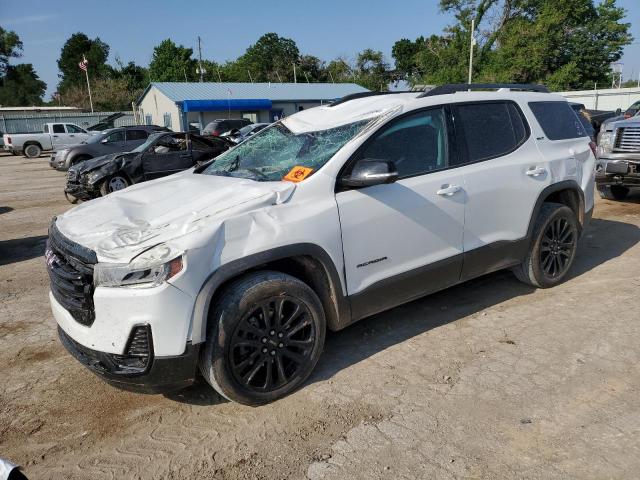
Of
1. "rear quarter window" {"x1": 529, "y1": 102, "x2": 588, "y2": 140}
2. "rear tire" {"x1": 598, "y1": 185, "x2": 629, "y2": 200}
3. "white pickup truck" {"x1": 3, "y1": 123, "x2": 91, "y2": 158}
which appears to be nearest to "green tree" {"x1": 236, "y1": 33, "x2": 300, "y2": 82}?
"white pickup truck" {"x1": 3, "y1": 123, "x2": 91, "y2": 158}

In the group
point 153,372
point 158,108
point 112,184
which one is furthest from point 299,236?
point 158,108

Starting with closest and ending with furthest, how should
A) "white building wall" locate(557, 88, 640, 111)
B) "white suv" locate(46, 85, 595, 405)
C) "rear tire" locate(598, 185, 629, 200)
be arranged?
"white suv" locate(46, 85, 595, 405), "rear tire" locate(598, 185, 629, 200), "white building wall" locate(557, 88, 640, 111)

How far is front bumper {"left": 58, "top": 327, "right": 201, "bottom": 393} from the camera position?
274 centimetres

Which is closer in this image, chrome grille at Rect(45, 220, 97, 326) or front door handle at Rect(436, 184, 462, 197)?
chrome grille at Rect(45, 220, 97, 326)

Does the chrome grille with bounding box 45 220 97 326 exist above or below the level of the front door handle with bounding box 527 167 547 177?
below

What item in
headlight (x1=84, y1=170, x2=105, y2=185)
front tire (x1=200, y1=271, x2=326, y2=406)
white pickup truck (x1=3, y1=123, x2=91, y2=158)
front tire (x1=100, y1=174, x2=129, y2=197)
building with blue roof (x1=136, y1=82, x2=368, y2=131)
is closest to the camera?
front tire (x1=200, y1=271, x2=326, y2=406)

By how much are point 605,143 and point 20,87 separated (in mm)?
84934

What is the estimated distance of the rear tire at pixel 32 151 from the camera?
2658 centimetres

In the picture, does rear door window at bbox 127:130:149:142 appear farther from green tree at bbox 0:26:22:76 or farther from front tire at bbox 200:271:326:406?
green tree at bbox 0:26:22:76

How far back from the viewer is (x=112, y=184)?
34.4 ft

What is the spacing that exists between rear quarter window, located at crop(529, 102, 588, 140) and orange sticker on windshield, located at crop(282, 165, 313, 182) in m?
2.47

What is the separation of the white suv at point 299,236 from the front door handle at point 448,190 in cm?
1

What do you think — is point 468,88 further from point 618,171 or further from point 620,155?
point 620,155

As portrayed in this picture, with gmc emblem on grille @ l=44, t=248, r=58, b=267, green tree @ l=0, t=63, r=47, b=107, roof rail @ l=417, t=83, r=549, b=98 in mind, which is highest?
green tree @ l=0, t=63, r=47, b=107
